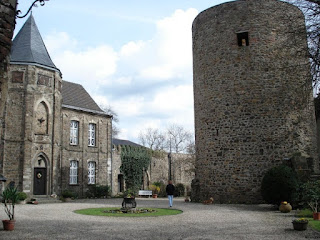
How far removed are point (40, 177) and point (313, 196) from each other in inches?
630

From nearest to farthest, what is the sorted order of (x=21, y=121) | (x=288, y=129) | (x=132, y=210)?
(x=132, y=210) → (x=288, y=129) → (x=21, y=121)

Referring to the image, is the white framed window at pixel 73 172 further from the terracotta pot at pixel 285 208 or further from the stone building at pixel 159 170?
the terracotta pot at pixel 285 208

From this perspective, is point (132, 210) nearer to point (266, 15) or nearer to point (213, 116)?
point (213, 116)

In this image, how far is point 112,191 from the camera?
28391mm

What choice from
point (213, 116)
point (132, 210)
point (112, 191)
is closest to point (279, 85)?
point (213, 116)

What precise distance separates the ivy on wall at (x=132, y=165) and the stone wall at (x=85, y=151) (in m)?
1.50

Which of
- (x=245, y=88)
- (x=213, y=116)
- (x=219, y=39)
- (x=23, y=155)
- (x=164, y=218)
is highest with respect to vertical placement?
(x=219, y=39)

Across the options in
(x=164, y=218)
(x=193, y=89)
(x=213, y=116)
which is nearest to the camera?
(x=164, y=218)

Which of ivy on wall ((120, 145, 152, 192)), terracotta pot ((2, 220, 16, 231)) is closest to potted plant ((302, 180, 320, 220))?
terracotta pot ((2, 220, 16, 231))

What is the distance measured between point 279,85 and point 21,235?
13.3m

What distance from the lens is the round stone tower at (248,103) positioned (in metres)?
16.7

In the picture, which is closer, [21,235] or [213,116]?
[21,235]

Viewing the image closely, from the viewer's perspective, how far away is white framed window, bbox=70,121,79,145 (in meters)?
25.7

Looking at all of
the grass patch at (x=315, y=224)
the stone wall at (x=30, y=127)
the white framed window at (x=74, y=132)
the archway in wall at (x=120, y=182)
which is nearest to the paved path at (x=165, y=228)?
the grass patch at (x=315, y=224)
